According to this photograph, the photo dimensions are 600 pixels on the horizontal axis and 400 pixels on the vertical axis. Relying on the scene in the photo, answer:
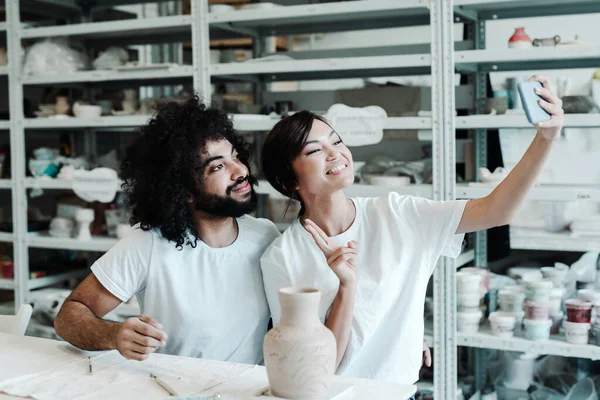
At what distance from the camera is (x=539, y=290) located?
9.03ft

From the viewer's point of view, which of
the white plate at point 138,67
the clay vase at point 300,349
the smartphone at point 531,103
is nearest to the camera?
the clay vase at point 300,349

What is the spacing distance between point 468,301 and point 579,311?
411mm

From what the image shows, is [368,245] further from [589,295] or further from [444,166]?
[589,295]

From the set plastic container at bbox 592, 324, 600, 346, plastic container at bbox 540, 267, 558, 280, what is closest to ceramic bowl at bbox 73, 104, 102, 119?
plastic container at bbox 540, 267, 558, 280

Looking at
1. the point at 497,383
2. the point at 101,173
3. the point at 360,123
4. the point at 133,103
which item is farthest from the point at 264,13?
the point at 497,383

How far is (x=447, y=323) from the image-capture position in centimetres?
285

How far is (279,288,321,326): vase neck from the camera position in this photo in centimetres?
133

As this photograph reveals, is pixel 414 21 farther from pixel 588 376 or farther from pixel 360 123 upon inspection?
pixel 588 376

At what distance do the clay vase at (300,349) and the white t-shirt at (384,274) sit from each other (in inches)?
19.7

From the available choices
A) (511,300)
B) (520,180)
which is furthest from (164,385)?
(511,300)

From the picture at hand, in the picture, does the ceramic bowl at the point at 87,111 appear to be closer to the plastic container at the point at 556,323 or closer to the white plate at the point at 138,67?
the white plate at the point at 138,67

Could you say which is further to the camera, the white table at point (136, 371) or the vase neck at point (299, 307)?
the white table at point (136, 371)

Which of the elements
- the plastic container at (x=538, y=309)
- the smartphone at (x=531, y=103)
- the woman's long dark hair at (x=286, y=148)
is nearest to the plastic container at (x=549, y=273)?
the plastic container at (x=538, y=309)

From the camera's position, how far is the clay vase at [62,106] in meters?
3.71
